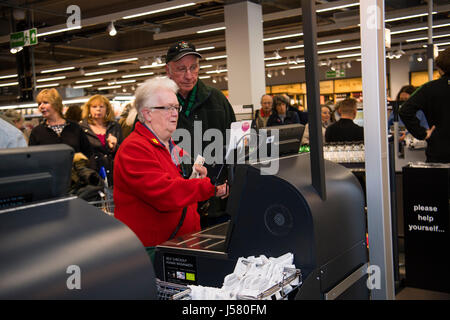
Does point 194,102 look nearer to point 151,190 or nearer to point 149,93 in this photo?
point 149,93

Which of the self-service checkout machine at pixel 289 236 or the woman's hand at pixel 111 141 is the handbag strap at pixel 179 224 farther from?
the woman's hand at pixel 111 141

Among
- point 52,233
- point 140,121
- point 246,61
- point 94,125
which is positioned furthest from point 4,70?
point 52,233

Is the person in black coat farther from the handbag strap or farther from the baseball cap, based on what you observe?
the handbag strap

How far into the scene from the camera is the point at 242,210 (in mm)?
1606

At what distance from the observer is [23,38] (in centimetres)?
891

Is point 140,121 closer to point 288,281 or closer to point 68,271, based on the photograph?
point 288,281

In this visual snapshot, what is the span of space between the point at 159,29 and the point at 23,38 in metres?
4.51

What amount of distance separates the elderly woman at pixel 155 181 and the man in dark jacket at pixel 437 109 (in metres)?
2.67

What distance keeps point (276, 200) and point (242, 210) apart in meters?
0.14

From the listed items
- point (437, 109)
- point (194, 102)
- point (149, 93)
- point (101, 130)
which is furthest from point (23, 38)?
point (149, 93)

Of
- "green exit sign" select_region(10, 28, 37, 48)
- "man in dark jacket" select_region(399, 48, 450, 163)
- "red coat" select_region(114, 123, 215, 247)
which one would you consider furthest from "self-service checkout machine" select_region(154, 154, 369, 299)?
"green exit sign" select_region(10, 28, 37, 48)

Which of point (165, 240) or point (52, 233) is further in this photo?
point (165, 240)

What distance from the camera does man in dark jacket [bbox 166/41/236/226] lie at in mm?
2656
